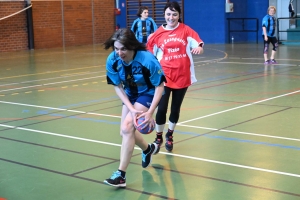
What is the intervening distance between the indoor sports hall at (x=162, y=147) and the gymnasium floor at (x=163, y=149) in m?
0.01

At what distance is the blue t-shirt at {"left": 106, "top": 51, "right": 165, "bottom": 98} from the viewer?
467 centimetres

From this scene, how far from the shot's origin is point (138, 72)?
4.71 metres

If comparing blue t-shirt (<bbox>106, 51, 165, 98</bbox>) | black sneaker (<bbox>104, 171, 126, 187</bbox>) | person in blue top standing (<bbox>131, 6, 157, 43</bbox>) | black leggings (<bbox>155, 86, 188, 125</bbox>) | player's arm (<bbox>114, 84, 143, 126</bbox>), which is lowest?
black sneaker (<bbox>104, 171, 126, 187</bbox>)

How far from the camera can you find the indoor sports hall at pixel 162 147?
4805 mm

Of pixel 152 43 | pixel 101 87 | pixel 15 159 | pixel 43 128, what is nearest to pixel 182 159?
pixel 152 43

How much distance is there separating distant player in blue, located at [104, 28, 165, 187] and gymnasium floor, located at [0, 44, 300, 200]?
506 millimetres

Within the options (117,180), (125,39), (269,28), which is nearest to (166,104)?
(117,180)

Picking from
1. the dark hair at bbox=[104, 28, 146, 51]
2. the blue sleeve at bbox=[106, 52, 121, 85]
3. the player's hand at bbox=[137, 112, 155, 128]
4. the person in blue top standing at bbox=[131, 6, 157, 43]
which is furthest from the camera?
the person in blue top standing at bbox=[131, 6, 157, 43]

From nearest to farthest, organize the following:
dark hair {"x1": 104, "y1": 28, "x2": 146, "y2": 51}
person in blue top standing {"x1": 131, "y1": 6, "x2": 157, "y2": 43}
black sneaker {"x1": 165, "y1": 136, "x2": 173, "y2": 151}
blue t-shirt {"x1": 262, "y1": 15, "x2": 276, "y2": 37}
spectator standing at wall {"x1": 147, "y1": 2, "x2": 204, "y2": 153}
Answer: dark hair {"x1": 104, "y1": 28, "x2": 146, "y2": 51}, spectator standing at wall {"x1": 147, "y1": 2, "x2": 204, "y2": 153}, black sneaker {"x1": 165, "y1": 136, "x2": 173, "y2": 151}, person in blue top standing {"x1": 131, "y1": 6, "x2": 157, "y2": 43}, blue t-shirt {"x1": 262, "y1": 15, "x2": 276, "y2": 37}

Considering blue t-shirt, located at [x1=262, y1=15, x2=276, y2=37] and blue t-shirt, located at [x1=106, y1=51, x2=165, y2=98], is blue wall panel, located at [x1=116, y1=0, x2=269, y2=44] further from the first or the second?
blue t-shirt, located at [x1=106, y1=51, x2=165, y2=98]

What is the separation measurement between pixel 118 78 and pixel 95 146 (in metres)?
1.83

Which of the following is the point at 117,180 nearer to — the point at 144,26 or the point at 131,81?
the point at 131,81

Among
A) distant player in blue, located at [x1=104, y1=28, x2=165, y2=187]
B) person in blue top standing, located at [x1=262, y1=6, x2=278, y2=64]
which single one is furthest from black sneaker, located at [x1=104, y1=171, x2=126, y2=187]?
person in blue top standing, located at [x1=262, y1=6, x2=278, y2=64]

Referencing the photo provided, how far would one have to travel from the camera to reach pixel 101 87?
38.3ft
